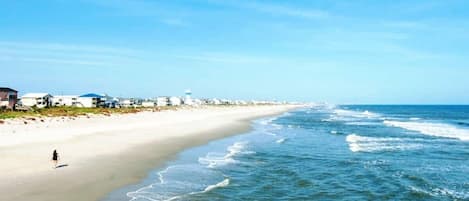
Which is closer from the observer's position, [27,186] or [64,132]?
[27,186]

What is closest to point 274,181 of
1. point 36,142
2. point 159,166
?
point 159,166

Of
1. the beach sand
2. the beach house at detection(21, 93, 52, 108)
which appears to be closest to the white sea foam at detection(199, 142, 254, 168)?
the beach sand

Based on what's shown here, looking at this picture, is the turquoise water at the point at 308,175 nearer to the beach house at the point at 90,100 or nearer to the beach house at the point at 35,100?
the beach house at the point at 35,100

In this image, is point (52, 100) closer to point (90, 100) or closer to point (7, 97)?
point (90, 100)

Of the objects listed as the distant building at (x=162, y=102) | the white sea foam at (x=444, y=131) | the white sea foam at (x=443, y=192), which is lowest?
the white sea foam at (x=443, y=192)

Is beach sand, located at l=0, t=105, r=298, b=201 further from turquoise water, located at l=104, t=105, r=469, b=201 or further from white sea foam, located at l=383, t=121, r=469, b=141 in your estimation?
white sea foam, located at l=383, t=121, r=469, b=141

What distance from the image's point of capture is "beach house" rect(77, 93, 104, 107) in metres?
103

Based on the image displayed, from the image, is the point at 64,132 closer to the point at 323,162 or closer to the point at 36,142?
the point at 36,142

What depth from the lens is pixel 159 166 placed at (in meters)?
22.7

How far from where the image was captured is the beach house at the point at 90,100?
10312 centimetres

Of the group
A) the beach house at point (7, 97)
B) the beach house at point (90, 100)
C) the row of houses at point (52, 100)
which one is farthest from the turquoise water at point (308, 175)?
the beach house at point (90, 100)

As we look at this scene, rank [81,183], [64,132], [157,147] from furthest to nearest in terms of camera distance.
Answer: [64,132], [157,147], [81,183]

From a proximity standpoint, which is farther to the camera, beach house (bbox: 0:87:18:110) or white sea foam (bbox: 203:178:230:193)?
beach house (bbox: 0:87:18:110)

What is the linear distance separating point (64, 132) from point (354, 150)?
20.6 metres
